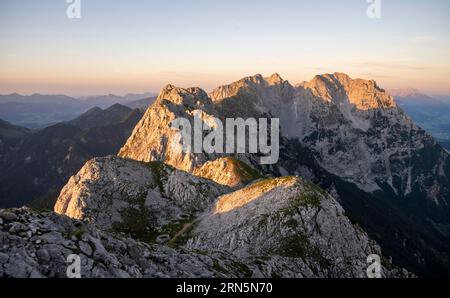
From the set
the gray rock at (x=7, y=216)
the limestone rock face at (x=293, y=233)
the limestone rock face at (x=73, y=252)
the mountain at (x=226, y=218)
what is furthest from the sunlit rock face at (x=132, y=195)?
the gray rock at (x=7, y=216)

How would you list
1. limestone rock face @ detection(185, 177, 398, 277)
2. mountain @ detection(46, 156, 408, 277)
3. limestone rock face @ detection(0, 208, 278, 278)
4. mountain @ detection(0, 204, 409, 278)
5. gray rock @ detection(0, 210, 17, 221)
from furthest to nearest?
limestone rock face @ detection(185, 177, 398, 277)
mountain @ detection(46, 156, 408, 277)
gray rock @ detection(0, 210, 17, 221)
mountain @ detection(0, 204, 409, 278)
limestone rock face @ detection(0, 208, 278, 278)

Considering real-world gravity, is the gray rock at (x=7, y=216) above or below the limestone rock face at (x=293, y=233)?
above

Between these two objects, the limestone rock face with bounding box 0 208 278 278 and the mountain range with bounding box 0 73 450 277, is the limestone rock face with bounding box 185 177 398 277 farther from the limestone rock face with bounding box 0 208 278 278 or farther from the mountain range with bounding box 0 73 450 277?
the limestone rock face with bounding box 0 208 278 278

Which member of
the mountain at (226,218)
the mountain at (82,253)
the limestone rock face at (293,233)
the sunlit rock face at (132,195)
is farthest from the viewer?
→ the sunlit rock face at (132,195)

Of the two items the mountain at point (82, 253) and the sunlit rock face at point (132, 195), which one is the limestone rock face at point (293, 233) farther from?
the mountain at point (82, 253)

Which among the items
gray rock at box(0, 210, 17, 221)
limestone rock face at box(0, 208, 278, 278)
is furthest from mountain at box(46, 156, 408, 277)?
gray rock at box(0, 210, 17, 221)

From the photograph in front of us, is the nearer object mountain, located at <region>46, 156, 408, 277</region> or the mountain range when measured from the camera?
the mountain range

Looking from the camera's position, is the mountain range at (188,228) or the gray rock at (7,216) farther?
the gray rock at (7,216)

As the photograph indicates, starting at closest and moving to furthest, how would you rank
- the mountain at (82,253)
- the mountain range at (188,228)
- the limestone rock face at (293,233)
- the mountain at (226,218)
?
the mountain at (82,253) → the mountain range at (188,228) → the mountain at (226,218) → the limestone rock face at (293,233)

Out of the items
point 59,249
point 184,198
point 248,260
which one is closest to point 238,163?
point 184,198

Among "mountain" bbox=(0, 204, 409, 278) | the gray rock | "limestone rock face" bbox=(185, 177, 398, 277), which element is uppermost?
the gray rock

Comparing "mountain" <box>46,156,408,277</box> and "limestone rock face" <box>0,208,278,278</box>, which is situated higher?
"limestone rock face" <box>0,208,278,278</box>

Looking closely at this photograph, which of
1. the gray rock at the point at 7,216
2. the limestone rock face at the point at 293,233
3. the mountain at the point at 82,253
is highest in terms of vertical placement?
the gray rock at the point at 7,216
